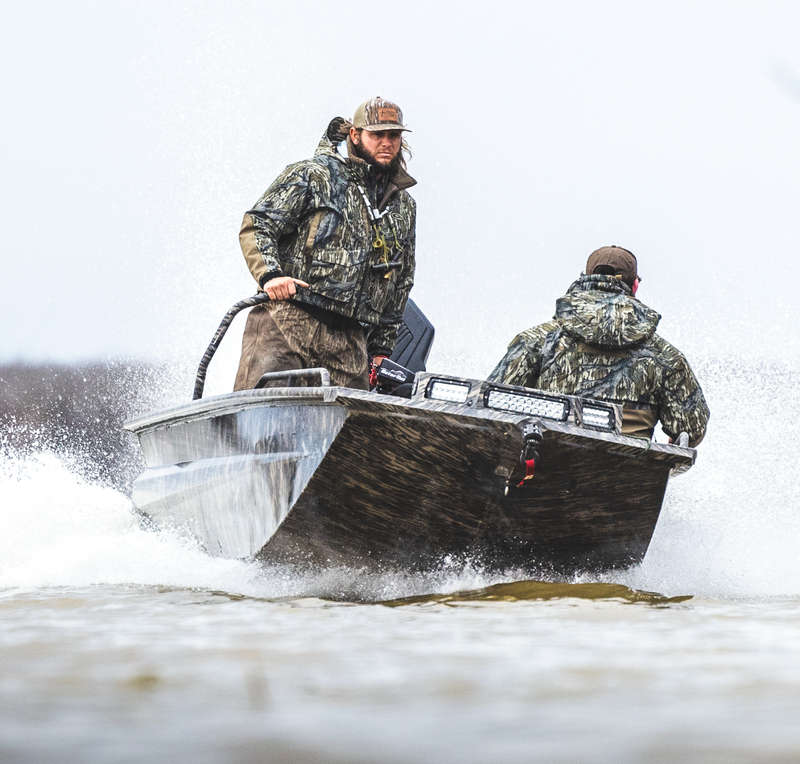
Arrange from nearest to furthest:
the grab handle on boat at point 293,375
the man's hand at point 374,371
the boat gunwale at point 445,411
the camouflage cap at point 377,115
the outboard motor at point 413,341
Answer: the boat gunwale at point 445,411 < the grab handle on boat at point 293,375 < the camouflage cap at point 377,115 < the man's hand at point 374,371 < the outboard motor at point 413,341

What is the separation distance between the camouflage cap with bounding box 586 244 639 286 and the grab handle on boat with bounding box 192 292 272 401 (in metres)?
1.62

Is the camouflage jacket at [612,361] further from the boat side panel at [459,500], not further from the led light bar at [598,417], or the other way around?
the led light bar at [598,417]

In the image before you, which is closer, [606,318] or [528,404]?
[528,404]

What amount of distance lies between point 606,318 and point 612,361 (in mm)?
215

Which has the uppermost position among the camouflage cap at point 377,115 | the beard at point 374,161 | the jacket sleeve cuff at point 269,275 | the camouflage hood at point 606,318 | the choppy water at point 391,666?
the camouflage cap at point 377,115

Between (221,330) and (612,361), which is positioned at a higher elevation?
(221,330)

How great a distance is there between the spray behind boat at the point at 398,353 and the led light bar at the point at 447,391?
51 cm

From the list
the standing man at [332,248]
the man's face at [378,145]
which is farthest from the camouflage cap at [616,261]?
the man's face at [378,145]

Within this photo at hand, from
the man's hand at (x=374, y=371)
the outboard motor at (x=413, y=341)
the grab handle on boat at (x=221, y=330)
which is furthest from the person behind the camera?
the outboard motor at (x=413, y=341)

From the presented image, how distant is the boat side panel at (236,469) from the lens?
4.21m

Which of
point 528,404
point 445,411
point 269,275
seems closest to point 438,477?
point 445,411

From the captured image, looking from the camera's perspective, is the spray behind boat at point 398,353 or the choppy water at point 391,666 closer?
the choppy water at point 391,666

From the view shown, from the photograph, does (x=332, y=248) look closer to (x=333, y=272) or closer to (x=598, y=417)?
(x=333, y=272)

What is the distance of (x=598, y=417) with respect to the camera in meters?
4.14
